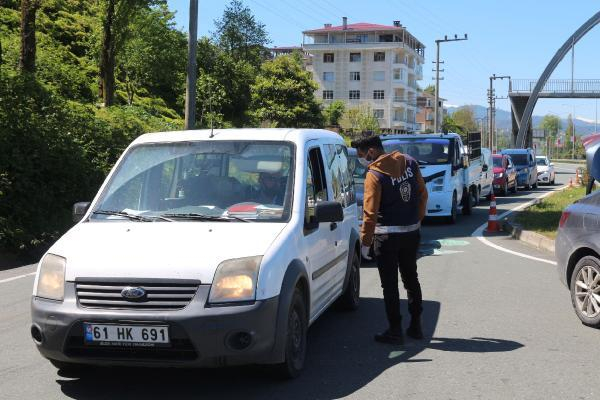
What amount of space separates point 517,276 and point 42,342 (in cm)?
693

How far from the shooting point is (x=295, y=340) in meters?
4.74

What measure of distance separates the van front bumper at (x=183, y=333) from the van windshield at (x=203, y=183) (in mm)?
943

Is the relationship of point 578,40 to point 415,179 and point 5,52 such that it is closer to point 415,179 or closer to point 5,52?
point 5,52

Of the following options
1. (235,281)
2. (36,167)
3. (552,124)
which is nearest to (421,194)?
(235,281)

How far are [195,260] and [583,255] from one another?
4318mm

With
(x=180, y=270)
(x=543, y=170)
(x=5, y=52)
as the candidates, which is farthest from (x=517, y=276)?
(x=543, y=170)

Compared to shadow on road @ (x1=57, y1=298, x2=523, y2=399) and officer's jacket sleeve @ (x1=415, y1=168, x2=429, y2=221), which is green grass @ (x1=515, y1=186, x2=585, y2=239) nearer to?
officer's jacket sleeve @ (x1=415, y1=168, x2=429, y2=221)

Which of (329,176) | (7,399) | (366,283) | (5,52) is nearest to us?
(7,399)

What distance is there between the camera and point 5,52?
2217 centimetres

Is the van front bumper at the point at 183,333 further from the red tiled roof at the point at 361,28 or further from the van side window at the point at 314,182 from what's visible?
the red tiled roof at the point at 361,28

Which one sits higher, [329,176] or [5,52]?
[5,52]

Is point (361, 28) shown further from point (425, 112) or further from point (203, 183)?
point (203, 183)

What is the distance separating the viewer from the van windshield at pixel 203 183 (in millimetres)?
5047

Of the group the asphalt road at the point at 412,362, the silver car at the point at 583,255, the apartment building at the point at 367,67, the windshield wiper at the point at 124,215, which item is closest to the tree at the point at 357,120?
the apartment building at the point at 367,67
